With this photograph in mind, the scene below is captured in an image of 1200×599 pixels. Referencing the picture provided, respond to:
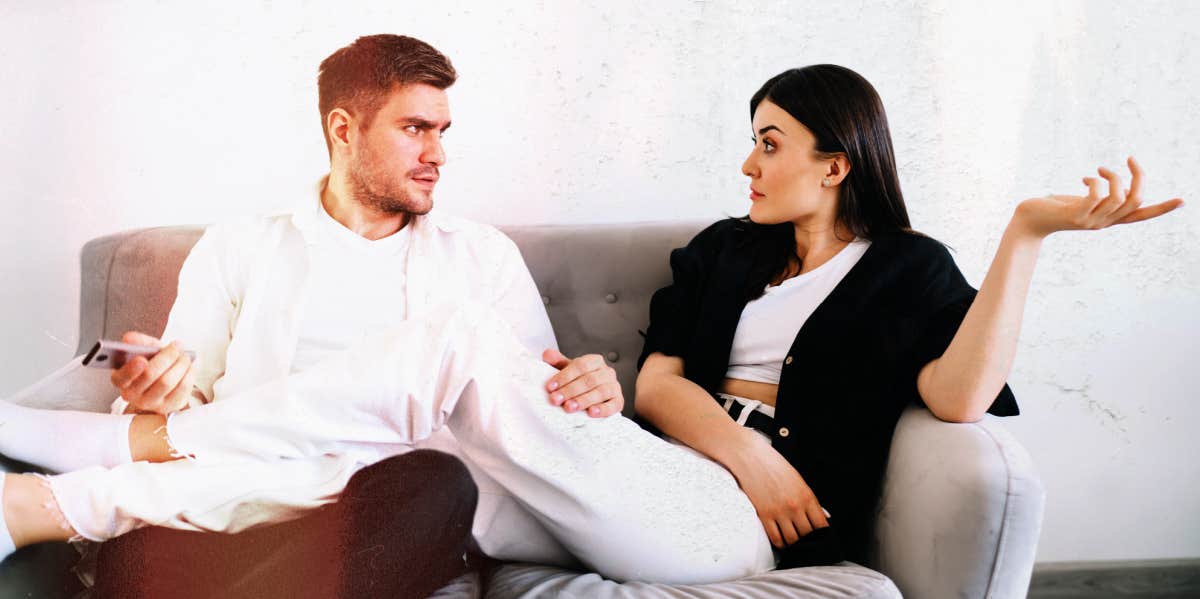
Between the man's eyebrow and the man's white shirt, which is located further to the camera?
the man's eyebrow

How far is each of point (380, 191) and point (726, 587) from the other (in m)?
0.64

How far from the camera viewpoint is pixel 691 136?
1.28m

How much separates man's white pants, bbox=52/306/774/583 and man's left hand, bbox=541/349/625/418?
0.05 feet

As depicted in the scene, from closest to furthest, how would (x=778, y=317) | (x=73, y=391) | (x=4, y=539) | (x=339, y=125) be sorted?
(x=4, y=539) < (x=73, y=391) < (x=339, y=125) < (x=778, y=317)

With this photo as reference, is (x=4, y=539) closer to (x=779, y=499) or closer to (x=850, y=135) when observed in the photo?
(x=779, y=499)

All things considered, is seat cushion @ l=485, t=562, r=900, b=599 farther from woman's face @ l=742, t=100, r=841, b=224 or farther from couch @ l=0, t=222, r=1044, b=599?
woman's face @ l=742, t=100, r=841, b=224

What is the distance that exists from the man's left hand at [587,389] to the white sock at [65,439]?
1.51 ft

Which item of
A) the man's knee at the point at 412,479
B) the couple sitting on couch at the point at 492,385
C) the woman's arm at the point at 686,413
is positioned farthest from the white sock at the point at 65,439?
the woman's arm at the point at 686,413

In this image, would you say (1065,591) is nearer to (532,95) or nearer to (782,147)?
(782,147)

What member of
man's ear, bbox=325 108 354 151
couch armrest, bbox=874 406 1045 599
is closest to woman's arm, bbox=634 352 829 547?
couch armrest, bbox=874 406 1045 599

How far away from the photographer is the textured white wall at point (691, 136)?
3.43 feet

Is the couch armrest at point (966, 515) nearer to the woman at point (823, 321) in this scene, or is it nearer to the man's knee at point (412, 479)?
the woman at point (823, 321)

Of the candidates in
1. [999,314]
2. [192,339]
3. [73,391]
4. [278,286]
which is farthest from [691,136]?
[73,391]

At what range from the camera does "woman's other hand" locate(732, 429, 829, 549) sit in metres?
1.04
